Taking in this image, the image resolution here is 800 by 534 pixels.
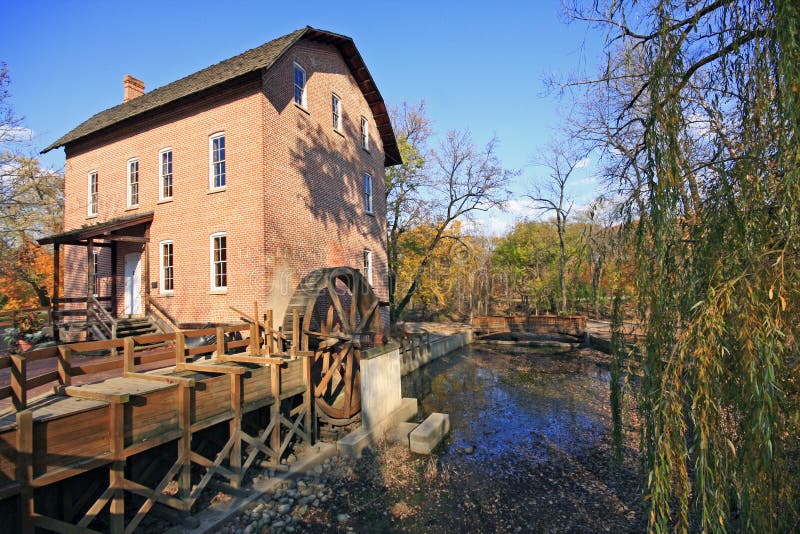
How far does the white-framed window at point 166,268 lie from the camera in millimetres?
11961

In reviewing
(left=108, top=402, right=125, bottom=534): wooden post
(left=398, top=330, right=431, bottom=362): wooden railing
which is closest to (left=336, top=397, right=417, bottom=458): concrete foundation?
(left=108, top=402, right=125, bottom=534): wooden post

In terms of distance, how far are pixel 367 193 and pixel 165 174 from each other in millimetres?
6786

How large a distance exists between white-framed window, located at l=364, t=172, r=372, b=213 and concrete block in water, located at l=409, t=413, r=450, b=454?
29.3 ft

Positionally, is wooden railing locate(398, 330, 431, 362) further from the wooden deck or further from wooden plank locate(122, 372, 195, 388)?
wooden plank locate(122, 372, 195, 388)

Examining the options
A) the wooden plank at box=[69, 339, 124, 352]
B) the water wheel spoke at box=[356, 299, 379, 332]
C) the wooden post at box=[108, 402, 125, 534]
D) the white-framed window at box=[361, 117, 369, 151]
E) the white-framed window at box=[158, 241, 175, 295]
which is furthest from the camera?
the white-framed window at box=[361, 117, 369, 151]

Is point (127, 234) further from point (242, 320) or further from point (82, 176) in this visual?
point (242, 320)

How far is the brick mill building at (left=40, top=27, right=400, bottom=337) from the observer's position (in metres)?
10.6

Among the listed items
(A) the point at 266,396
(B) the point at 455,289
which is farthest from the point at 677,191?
(B) the point at 455,289

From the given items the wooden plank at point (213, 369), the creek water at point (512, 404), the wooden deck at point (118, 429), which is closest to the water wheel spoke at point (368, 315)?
A: the creek water at point (512, 404)

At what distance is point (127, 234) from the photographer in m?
12.7

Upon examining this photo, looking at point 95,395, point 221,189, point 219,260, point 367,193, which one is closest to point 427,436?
point 95,395

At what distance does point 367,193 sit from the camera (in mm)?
16031

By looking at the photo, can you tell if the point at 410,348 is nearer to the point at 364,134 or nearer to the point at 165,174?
the point at 364,134

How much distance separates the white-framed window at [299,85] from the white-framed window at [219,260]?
442cm
